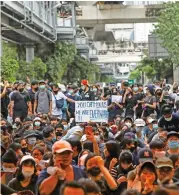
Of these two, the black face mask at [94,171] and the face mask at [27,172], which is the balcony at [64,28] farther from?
the black face mask at [94,171]

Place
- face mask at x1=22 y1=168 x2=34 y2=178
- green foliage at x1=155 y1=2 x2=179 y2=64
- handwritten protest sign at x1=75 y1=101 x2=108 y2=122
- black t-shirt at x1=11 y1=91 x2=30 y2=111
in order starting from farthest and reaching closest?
1. green foliage at x1=155 y1=2 x2=179 y2=64
2. black t-shirt at x1=11 y1=91 x2=30 y2=111
3. handwritten protest sign at x1=75 y1=101 x2=108 y2=122
4. face mask at x1=22 y1=168 x2=34 y2=178

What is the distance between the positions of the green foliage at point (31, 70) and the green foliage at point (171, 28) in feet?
21.8

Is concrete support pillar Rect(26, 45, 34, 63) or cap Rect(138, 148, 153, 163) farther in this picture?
concrete support pillar Rect(26, 45, 34, 63)

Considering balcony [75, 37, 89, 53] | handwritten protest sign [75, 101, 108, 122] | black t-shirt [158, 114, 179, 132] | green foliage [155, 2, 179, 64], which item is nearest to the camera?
black t-shirt [158, 114, 179, 132]

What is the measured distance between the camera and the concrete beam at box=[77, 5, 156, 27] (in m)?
54.0

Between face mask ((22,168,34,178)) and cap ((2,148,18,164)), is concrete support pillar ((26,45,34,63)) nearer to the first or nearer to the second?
cap ((2,148,18,164))

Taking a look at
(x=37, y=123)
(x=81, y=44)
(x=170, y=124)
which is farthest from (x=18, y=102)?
(x=81, y=44)

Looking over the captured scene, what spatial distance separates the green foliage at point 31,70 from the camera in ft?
124

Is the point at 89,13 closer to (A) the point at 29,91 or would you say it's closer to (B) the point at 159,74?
(B) the point at 159,74

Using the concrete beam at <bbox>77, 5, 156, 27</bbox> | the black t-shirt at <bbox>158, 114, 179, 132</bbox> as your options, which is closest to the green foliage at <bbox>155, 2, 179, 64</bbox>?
the concrete beam at <bbox>77, 5, 156, 27</bbox>

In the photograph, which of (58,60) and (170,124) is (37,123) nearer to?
(170,124)

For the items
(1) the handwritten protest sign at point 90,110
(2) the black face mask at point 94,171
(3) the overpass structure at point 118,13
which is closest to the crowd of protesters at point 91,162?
(2) the black face mask at point 94,171

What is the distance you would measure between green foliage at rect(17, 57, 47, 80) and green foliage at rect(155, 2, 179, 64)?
6.63 m

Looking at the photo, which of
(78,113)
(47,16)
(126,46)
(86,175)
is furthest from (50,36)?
(126,46)
